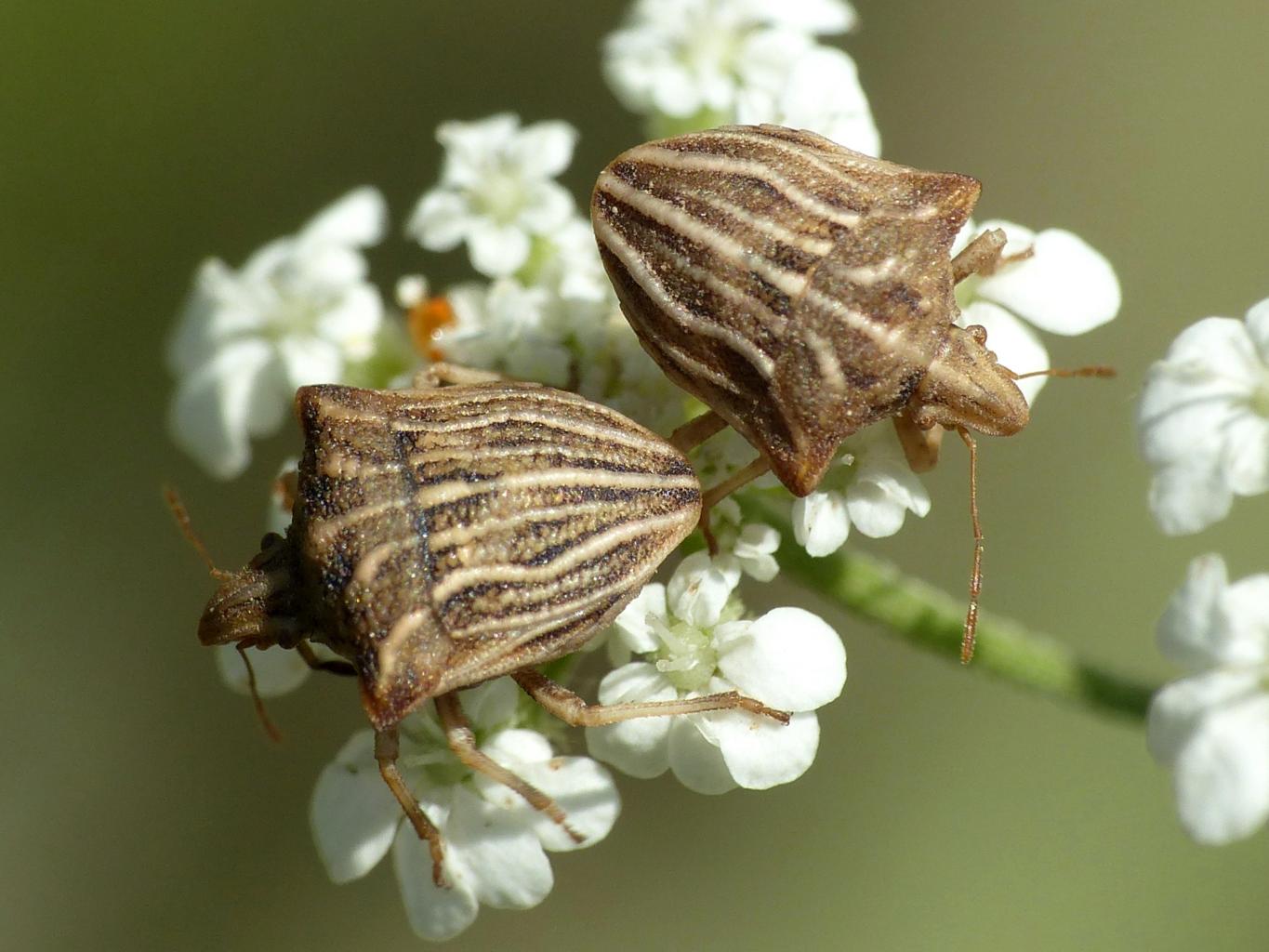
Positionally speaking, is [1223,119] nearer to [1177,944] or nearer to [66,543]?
[1177,944]

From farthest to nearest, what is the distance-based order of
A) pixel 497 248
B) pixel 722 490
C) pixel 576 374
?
pixel 497 248, pixel 576 374, pixel 722 490

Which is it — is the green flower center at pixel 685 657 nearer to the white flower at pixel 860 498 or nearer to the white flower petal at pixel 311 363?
the white flower at pixel 860 498

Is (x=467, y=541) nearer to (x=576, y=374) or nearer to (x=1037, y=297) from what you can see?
(x=576, y=374)

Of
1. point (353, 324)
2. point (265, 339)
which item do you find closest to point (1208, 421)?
point (353, 324)

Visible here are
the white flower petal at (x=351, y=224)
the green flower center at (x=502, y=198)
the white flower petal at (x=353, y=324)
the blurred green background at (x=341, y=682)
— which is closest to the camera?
the green flower center at (x=502, y=198)

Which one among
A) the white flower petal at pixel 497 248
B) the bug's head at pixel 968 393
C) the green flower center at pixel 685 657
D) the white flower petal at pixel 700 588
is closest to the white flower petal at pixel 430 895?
the green flower center at pixel 685 657

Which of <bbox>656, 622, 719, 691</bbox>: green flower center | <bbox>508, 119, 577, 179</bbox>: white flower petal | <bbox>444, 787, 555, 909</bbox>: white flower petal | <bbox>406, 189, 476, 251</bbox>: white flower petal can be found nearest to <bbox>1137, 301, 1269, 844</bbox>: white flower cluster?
<bbox>656, 622, 719, 691</bbox>: green flower center
